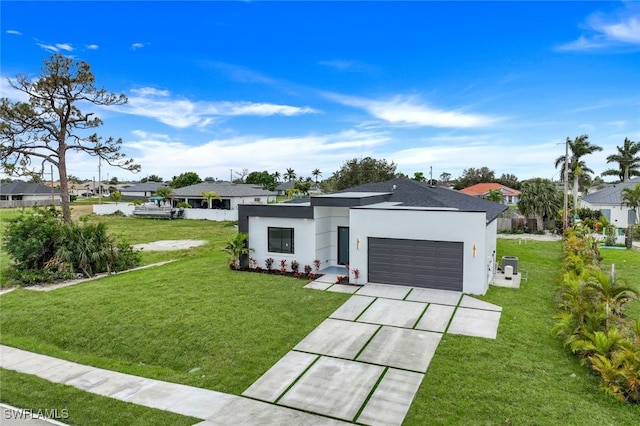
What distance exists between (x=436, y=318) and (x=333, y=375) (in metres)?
4.20

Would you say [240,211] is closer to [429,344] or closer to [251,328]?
[251,328]

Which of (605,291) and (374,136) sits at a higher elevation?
(374,136)

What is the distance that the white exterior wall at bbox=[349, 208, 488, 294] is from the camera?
41.5 ft

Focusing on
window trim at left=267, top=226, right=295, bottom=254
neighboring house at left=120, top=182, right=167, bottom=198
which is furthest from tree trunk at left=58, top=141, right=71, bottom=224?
neighboring house at left=120, top=182, right=167, bottom=198

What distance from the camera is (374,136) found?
4412cm

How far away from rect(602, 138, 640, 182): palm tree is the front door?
54.3m

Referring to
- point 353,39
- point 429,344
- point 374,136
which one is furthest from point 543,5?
point 374,136

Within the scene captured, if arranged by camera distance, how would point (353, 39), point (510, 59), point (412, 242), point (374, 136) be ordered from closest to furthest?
point (412, 242)
point (510, 59)
point (353, 39)
point (374, 136)

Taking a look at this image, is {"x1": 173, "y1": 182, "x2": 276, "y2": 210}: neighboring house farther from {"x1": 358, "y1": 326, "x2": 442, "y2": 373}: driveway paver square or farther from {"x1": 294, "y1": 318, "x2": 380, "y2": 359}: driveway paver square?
{"x1": 358, "y1": 326, "x2": 442, "y2": 373}: driveway paver square

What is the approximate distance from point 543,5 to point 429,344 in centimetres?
1409

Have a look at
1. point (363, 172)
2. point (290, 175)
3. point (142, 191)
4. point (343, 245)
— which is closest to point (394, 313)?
point (343, 245)

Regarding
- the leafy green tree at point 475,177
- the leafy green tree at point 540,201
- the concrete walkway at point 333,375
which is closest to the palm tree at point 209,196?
the leafy green tree at point 540,201

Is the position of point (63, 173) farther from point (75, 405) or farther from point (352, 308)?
point (352, 308)

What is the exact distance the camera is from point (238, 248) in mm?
16547
